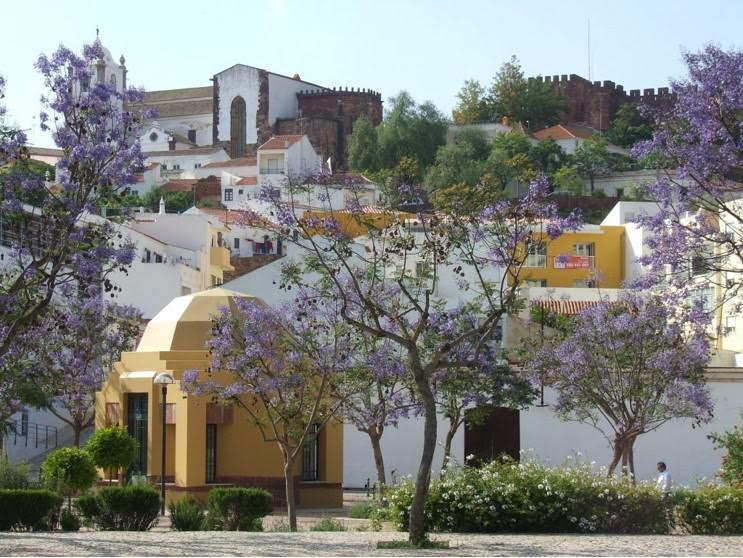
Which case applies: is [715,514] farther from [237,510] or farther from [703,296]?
[237,510]

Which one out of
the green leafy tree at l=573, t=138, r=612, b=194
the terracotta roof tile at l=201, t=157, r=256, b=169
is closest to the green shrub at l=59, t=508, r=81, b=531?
the green leafy tree at l=573, t=138, r=612, b=194

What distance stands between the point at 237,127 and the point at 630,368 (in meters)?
92.4

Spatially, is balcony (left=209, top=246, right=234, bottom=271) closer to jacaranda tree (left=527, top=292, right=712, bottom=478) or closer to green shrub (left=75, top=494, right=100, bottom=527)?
jacaranda tree (left=527, top=292, right=712, bottom=478)

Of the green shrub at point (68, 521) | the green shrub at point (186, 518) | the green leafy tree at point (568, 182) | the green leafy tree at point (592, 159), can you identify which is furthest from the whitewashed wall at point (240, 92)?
the green shrub at point (68, 521)

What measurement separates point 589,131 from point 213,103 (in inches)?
1248

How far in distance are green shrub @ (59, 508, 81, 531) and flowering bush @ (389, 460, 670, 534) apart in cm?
493

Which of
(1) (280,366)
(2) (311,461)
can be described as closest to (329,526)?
(1) (280,366)

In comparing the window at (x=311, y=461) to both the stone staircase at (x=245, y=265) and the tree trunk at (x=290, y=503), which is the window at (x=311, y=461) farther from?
the stone staircase at (x=245, y=265)

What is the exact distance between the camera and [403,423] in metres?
42.1

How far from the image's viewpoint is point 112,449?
98.0 feet

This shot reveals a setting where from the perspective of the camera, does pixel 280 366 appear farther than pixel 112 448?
No

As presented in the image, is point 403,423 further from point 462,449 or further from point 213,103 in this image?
point 213,103

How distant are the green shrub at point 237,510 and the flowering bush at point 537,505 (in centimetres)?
313

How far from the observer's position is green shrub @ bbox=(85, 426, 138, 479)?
29797mm
